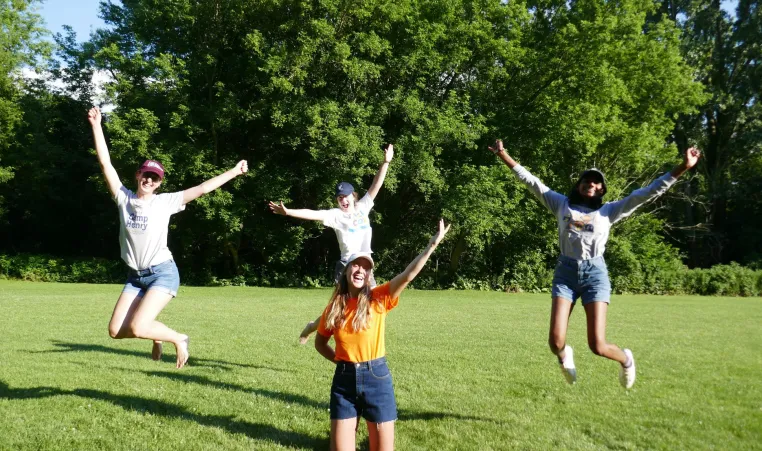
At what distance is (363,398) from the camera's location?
180 inches

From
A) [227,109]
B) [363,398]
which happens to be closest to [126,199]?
[363,398]

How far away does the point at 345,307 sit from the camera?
483 cm

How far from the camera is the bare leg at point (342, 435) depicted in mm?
4516

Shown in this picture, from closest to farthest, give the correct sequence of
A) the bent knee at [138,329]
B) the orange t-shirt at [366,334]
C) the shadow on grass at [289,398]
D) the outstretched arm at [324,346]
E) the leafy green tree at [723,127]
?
the orange t-shirt at [366,334] → the outstretched arm at [324,346] → the bent knee at [138,329] → the shadow on grass at [289,398] → the leafy green tree at [723,127]

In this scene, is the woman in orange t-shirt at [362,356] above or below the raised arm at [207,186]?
below

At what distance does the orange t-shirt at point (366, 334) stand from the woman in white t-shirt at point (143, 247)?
83.0 inches

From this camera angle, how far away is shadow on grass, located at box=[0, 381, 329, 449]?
5.34 metres

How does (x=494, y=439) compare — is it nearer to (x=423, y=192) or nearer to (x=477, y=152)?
(x=423, y=192)

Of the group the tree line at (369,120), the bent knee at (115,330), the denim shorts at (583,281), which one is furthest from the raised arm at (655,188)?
the tree line at (369,120)

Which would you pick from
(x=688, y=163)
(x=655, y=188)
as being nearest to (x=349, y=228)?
(x=655, y=188)

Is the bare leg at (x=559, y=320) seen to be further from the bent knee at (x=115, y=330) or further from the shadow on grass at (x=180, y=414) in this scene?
the bent knee at (x=115, y=330)

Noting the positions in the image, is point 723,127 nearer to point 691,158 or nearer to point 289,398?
point 691,158

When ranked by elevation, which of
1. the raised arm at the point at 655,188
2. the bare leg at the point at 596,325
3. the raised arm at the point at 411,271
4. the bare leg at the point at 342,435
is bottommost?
the bare leg at the point at 342,435

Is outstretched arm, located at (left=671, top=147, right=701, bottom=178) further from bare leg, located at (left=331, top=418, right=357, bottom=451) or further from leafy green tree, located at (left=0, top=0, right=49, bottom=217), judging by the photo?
leafy green tree, located at (left=0, top=0, right=49, bottom=217)
